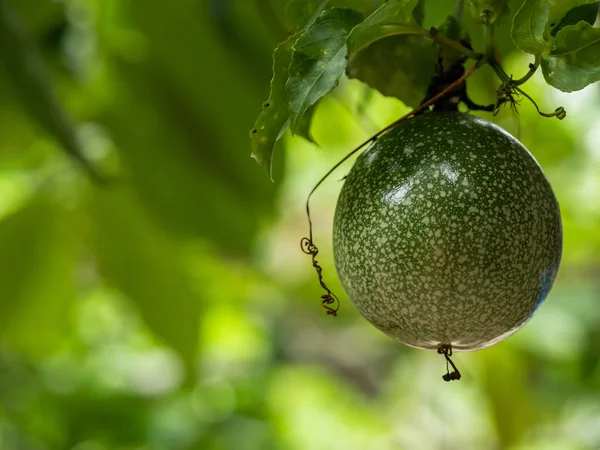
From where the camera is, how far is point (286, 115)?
43 centimetres

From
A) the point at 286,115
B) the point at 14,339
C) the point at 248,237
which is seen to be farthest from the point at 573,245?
the point at 286,115

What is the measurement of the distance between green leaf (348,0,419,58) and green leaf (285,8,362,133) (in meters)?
0.01

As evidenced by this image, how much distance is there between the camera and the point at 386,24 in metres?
0.46

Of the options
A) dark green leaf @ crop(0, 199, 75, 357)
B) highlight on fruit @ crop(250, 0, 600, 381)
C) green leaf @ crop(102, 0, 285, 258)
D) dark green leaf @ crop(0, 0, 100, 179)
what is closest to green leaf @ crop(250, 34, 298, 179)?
highlight on fruit @ crop(250, 0, 600, 381)

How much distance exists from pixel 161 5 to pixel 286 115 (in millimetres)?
787

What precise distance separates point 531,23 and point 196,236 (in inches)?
35.2

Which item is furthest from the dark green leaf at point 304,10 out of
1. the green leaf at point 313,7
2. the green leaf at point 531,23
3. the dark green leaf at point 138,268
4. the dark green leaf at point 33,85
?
the dark green leaf at point 138,268

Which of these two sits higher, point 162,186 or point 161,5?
point 161,5

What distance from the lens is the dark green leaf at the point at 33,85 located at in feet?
3.10

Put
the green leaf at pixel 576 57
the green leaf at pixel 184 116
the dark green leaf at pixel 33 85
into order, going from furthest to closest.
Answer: the green leaf at pixel 184 116, the dark green leaf at pixel 33 85, the green leaf at pixel 576 57

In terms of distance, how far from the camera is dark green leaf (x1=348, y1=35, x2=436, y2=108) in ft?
1.75

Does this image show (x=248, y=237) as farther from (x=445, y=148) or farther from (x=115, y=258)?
(x=445, y=148)

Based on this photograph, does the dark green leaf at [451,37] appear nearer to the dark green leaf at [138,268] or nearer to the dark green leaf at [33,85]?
the dark green leaf at [33,85]

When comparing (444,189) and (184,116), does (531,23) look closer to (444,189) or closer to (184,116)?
(444,189)
